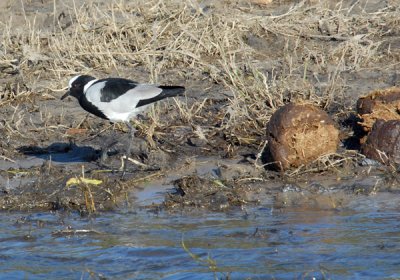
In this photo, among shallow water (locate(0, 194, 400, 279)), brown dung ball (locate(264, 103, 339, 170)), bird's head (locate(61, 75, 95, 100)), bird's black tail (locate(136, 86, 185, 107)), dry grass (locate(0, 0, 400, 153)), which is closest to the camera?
shallow water (locate(0, 194, 400, 279))

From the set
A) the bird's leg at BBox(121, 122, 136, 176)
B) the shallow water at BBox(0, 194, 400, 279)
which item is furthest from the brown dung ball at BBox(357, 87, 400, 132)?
the bird's leg at BBox(121, 122, 136, 176)

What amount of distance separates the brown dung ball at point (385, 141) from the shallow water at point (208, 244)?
449mm

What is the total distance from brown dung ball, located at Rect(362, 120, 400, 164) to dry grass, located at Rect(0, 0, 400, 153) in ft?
4.03

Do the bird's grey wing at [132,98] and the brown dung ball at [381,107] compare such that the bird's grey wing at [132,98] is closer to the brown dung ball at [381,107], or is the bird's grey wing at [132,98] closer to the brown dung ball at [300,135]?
the brown dung ball at [300,135]

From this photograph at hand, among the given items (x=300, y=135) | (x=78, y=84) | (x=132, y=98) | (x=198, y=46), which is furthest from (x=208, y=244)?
(x=198, y=46)

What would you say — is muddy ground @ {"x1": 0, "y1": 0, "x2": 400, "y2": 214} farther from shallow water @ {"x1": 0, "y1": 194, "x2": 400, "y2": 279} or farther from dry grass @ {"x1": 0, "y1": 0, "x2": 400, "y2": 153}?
shallow water @ {"x1": 0, "y1": 194, "x2": 400, "y2": 279}

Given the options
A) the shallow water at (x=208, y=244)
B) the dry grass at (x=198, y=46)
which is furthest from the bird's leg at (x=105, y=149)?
the shallow water at (x=208, y=244)

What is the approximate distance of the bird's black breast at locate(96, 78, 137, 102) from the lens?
7555 mm

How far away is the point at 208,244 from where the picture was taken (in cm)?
604

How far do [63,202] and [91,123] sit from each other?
175 centimetres

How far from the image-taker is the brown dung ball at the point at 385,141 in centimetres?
694

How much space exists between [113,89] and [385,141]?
2.24m

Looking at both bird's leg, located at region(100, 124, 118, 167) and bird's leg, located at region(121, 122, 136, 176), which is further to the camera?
bird's leg, located at region(100, 124, 118, 167)

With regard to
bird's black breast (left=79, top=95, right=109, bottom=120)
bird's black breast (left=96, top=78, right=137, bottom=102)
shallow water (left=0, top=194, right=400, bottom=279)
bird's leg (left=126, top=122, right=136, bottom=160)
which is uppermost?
bird's black breast (left=96, top=78, right=137, bottom=102)
